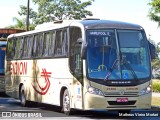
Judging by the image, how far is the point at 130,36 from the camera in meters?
17.6

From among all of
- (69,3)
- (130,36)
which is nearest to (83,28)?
(130,36)

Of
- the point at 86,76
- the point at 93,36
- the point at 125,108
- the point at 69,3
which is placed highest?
the point at 69,3

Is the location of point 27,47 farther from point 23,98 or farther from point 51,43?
point 51,43

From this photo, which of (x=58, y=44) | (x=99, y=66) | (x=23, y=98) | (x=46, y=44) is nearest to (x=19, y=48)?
(x=23, y=98)

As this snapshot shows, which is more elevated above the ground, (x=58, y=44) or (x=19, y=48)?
(x=19, y=48)

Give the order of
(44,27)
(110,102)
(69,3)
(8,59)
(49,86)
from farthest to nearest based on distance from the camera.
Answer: (69,3), (8,59), (44,27), (49,86), (110,102)

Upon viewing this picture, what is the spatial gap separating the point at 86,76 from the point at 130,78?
1.39m

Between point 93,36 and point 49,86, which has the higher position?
point 93,36

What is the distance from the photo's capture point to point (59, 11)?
59219 mm

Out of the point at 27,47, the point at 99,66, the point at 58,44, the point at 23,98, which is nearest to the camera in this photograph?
the point at 99,66

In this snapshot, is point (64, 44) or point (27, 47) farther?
point (27, 47)

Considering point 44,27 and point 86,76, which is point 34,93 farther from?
point 86,76

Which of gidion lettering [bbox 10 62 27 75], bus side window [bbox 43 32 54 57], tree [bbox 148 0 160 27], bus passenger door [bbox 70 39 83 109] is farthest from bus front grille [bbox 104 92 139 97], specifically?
tree [bbox 148 0 160 27]

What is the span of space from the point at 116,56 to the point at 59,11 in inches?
1681
